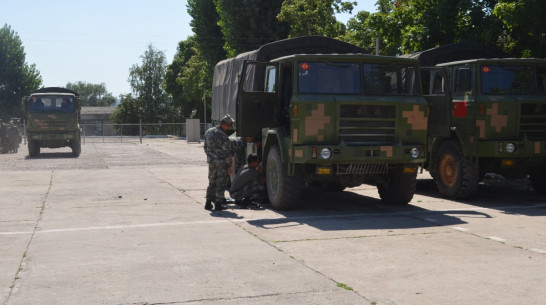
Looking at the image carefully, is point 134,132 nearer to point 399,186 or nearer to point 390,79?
point 399,186

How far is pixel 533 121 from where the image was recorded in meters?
11.9

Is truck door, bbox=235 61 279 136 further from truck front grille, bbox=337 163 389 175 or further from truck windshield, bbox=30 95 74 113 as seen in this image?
truck windshield, bbox=30 95 74 113

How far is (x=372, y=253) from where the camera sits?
752 centimetres

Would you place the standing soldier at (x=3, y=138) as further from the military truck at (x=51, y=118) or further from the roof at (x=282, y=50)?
the roof at (x=282, y=50)

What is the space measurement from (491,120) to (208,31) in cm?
4284

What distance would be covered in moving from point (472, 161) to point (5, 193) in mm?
9856

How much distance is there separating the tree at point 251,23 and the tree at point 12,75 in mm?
42523

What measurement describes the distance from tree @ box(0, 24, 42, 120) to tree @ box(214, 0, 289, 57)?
42523 millimetres

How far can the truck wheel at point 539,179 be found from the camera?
512 inches

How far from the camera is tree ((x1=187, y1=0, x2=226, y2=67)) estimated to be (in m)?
52.0

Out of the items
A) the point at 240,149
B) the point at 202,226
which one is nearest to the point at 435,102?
the point at 240,149

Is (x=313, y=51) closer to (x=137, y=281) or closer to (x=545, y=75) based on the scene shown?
(x=545, y=75)

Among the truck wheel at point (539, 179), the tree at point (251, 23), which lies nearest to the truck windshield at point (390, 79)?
the truck wheel at point (539, 179)

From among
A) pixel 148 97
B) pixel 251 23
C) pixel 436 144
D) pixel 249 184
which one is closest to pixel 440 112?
pixel 436 144
